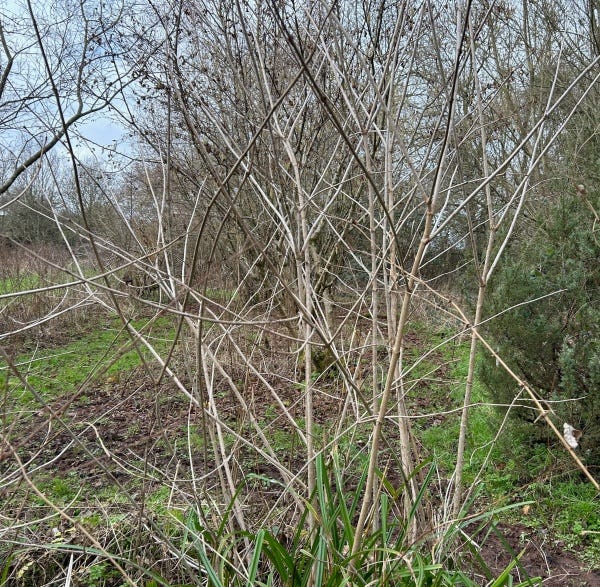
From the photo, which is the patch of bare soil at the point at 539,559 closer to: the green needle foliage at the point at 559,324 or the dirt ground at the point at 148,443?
the dirt ground at the point at 148,443

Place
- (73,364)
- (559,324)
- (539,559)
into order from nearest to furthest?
(539,559), (559,324), (73,364)

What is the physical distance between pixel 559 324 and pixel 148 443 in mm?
2597

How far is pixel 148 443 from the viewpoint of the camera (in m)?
2.43

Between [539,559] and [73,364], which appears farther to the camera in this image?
[73,364]

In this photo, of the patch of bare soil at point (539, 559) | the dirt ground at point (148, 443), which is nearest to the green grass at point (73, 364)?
the dirt ground at point (148, 443)

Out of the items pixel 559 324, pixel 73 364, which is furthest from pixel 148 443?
pixel 73 364

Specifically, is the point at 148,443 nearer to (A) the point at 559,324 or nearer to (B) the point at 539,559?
(B) the point at 539,559

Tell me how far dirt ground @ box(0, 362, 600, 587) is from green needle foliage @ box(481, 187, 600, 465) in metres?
0.80

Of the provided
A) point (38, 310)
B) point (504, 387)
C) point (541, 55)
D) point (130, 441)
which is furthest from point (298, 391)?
point (541, 55)

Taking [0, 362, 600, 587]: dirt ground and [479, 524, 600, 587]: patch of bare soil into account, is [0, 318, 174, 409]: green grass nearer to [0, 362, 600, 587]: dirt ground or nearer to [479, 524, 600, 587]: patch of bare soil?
[0, 362, 600, 587]: dirt ground

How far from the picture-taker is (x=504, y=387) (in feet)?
12.5

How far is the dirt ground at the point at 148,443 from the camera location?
2086 millimetres

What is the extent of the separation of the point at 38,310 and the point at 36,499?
6.36 metres

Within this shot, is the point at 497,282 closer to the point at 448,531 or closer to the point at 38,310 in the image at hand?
the point at 448,531
